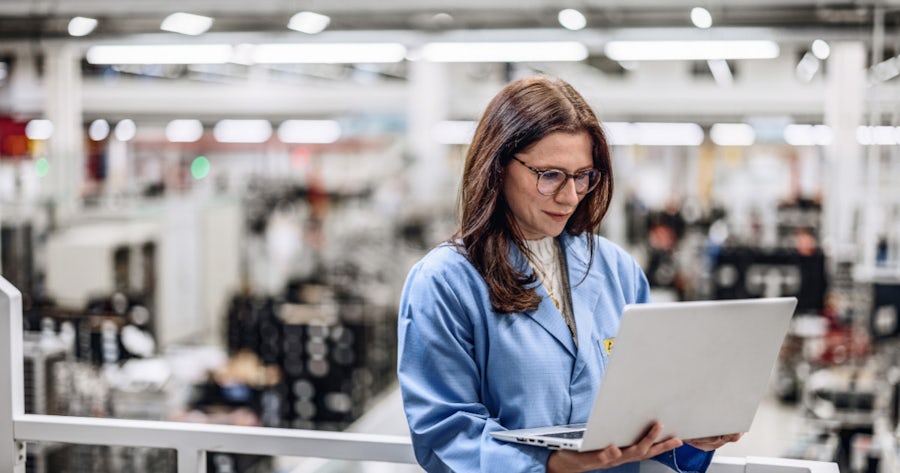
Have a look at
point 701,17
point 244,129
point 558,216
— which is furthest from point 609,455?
point 244,129

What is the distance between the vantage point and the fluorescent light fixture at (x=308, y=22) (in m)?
7.95

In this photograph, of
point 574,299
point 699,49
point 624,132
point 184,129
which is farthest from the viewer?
point 184,129

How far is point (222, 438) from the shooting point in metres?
1.98

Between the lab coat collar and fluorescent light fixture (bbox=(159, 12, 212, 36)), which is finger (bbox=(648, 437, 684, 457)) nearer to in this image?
the lab coat collar

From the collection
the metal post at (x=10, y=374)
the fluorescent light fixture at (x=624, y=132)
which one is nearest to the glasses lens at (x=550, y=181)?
the metal post at (x=10, y=374)

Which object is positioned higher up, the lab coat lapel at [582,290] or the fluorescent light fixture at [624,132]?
the fluorescent light fixture at [624,132]

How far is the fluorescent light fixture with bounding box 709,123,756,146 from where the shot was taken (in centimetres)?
1888

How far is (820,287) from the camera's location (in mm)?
9195

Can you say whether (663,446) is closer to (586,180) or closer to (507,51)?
(586,180)

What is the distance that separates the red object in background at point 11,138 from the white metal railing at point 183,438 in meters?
15.9

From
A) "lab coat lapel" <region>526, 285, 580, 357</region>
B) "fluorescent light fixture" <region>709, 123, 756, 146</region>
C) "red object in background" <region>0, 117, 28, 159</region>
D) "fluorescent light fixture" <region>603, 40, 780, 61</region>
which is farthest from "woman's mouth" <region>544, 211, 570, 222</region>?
"fluorescent light fixture" <region>709, 123, 756, 146</region>

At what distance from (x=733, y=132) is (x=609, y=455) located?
766 inches

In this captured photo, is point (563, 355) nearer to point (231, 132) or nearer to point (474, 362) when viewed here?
point (474, 362)

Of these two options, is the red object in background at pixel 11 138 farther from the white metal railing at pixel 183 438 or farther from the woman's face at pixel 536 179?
the woman's face at pixel 536 179
